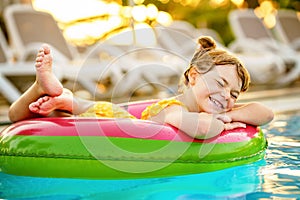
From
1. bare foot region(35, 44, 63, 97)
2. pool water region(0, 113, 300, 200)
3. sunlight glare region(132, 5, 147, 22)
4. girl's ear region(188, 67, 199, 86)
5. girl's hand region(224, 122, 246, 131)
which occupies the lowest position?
pool water region(0, 113, 300, 200)

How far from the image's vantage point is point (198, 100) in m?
2.86

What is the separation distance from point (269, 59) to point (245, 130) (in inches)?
266

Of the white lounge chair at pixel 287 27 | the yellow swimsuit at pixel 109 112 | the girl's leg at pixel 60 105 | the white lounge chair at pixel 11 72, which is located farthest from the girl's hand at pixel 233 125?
the white lounge chair at pixel 287 27

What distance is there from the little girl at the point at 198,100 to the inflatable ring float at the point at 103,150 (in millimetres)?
97

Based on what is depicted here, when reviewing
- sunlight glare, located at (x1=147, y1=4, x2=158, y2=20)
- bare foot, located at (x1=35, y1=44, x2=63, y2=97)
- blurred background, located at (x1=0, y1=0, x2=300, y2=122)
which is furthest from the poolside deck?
sunlight glare, located at (x1=147, y1=4, x2=158, y2=20)

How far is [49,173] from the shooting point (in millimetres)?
2658

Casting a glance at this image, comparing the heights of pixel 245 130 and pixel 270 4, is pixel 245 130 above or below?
below

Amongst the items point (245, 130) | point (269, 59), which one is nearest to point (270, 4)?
point (269, 59)

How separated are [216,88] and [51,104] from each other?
34.4 inches

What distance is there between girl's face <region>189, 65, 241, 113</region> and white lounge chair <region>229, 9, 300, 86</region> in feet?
22.5

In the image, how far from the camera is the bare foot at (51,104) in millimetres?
2885

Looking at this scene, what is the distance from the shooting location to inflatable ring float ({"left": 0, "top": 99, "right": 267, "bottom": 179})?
8.56ft

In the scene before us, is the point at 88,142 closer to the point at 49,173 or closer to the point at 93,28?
the point at 49,173

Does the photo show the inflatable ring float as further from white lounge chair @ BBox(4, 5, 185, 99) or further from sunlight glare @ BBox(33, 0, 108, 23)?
sunlight glare @ BBox(33, 0, 108, 23)
